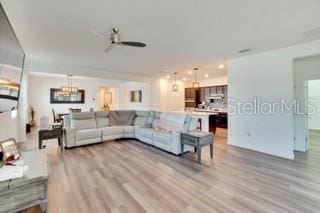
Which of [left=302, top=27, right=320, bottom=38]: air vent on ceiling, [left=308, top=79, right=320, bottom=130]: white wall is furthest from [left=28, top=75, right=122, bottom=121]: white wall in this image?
[left=308, top=79, right=320, bottom=130]: white wall

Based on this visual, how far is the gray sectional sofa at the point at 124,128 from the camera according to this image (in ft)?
14.9

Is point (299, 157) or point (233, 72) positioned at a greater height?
point (233, 72)

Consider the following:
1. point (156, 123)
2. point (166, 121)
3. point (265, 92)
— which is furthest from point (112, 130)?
point (265, 92)

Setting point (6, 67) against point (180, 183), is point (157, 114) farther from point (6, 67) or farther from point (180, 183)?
point (6, 67)

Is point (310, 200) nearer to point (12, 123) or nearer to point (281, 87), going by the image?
point (281, 87)

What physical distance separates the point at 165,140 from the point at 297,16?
356 cm

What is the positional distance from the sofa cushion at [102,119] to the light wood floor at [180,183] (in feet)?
4.96

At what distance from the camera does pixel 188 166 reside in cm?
358

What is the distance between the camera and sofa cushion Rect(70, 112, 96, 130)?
5246mm

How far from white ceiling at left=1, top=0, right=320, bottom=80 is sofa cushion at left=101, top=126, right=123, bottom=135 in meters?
2.38

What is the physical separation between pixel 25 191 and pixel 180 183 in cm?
211

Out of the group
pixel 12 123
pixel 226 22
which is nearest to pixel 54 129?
pixel 12 123

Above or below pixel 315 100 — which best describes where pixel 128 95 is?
above

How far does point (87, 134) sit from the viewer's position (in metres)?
5.11
